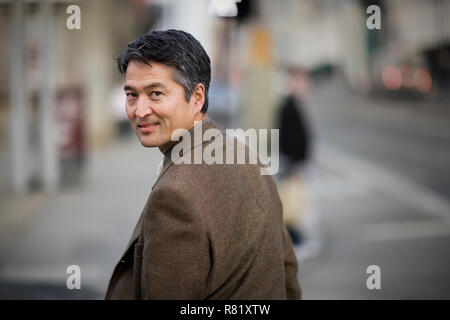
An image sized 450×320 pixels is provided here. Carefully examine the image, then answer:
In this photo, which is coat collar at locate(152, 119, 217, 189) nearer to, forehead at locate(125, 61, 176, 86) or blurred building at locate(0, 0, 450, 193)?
forehead at locate(125, 61, 176, 86)

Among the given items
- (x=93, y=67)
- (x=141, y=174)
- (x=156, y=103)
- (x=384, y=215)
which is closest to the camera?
(x=156, y=103)

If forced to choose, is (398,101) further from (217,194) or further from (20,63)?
(217,194)

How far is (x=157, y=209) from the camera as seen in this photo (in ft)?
5.50

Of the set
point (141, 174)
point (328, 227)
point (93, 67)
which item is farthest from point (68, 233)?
point (93, 67)

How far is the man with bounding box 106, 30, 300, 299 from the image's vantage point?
1679 mm

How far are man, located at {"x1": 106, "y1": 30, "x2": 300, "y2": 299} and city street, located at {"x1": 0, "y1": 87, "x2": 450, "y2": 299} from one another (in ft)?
11.5

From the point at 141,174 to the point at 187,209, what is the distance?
10888mm

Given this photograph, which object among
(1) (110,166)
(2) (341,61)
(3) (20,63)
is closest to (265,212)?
(3) (20,63)

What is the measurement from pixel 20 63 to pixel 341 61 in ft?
194

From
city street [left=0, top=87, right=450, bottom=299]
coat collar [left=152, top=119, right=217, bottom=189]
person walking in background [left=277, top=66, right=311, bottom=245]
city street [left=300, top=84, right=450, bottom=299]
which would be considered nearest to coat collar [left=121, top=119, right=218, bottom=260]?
coat collar [left=152, top=119, right=217, bottom=189]

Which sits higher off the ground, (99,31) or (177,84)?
(99,31)

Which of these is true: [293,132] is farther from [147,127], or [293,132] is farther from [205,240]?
[205,240]

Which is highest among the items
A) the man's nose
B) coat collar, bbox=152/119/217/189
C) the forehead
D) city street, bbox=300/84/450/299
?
the forehead

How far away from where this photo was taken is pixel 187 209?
1671 millimetres
